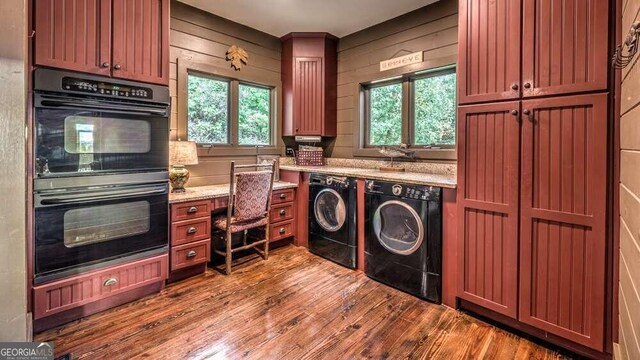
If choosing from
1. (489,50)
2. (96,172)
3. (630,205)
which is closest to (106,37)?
(96,172)

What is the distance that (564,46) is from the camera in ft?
5.60

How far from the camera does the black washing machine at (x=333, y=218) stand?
2.99m

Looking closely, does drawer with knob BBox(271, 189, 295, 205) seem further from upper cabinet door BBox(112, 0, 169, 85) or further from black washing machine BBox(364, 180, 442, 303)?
upper cabinet door BBox(112, 0, 169, 85)

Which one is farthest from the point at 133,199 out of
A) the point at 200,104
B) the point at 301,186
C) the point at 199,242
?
the point at 301,186

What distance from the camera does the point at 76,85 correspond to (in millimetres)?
1968

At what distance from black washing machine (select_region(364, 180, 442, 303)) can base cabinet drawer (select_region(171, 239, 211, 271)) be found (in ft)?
4.86

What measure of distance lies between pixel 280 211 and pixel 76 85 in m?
2.11

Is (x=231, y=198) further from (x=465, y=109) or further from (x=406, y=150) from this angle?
(x=465, y=109)

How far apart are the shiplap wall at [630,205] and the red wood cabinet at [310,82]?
9.12ft

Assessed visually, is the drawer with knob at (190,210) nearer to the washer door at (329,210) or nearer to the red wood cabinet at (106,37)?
the red wood cabinet at (106,37)

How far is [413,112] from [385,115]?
0.37 meters

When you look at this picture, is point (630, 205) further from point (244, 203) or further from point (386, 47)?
point (386, 47)

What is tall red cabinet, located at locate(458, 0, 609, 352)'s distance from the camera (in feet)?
5.38
